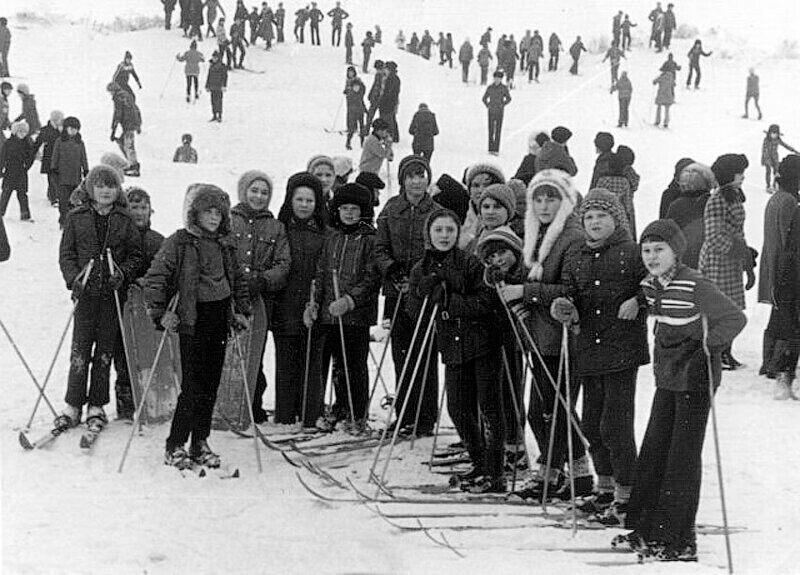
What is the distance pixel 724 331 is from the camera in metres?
3.97

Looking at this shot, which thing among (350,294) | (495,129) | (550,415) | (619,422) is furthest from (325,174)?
(495,129)

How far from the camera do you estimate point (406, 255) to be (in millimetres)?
6191

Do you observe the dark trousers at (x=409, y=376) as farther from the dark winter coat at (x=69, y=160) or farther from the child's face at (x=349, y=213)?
the dark winter coat at (x=69, y=160)

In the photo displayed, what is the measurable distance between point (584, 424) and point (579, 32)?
2905cm

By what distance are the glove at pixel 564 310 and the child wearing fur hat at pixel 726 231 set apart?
295 cm

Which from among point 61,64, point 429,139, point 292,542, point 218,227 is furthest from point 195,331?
point 61,64

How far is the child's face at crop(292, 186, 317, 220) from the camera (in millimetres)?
6352

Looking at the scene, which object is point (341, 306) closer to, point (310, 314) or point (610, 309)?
point (310, 314)

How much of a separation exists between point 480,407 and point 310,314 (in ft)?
5.41

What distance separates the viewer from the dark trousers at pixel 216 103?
65.5 feet

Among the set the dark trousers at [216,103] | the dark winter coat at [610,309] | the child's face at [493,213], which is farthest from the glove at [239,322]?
the dark trousers at [216,103]

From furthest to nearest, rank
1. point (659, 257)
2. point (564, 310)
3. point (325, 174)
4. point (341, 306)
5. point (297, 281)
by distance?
1. point (325, 174)
2. point (297, 281)
3. point (341, 306)
4. point (564, 310)
5. point (659, 257)

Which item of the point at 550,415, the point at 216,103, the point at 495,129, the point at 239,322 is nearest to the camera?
the point at 550,415

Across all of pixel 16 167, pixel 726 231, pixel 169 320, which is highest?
pixel 16 167
